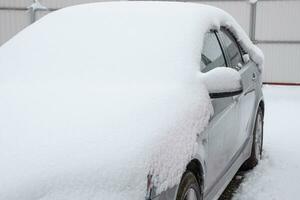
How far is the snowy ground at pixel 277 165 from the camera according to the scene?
4.90 meters

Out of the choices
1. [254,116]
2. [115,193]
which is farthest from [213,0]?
[115,193]

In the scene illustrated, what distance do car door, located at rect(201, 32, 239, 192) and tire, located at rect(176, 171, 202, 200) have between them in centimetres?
24

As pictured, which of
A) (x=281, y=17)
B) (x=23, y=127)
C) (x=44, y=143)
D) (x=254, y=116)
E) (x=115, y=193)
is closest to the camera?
(x=115, y=193)

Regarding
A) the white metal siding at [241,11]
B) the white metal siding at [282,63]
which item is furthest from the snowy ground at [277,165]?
the white metal siding at [241,11]

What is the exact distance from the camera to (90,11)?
4426 mm

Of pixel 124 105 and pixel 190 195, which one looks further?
pixel 190 195

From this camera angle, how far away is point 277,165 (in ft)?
19.1

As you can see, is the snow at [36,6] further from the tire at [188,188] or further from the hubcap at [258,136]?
the tire at [188,188]

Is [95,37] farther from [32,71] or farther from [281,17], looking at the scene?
[281,17]

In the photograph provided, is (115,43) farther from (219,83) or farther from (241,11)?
(241,11)

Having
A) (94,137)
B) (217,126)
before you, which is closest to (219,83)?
(217,126)

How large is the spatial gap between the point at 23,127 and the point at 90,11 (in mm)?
1721

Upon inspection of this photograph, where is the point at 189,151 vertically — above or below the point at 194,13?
below

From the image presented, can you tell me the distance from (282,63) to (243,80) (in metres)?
9.44
